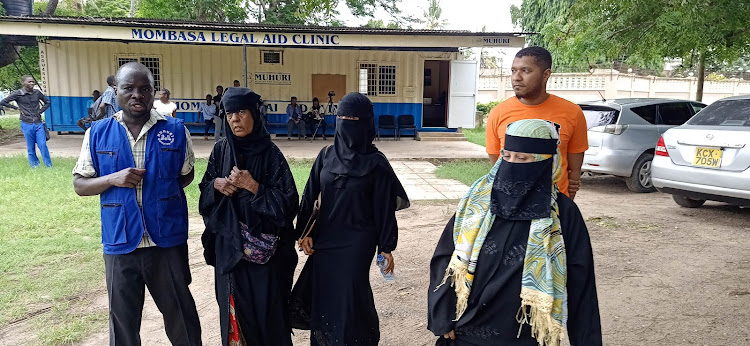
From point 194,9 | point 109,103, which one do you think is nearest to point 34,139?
point 109,103

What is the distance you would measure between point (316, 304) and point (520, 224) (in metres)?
1.36

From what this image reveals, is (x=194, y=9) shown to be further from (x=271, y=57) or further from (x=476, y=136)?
(x=476, y=136)

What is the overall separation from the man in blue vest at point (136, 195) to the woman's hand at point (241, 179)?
1.14 ft

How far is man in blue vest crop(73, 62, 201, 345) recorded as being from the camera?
8.37ft

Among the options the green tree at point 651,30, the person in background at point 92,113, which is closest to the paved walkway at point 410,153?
the person in background at point 92,113

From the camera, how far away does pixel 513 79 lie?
10.4 feet

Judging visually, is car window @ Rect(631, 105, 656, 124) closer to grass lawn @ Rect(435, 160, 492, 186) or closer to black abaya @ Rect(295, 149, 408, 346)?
grass lawn @ Rect(435, 160, 492, 186)

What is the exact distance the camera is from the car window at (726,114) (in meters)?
5.93

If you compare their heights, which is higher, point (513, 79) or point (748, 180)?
point (513, 79)

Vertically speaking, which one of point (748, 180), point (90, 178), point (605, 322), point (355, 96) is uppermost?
point (355, 96)

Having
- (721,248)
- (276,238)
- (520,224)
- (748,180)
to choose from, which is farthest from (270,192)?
(748,180)

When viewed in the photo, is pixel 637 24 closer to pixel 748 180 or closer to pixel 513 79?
pixel 748 180

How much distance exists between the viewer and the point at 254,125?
8.84 feet

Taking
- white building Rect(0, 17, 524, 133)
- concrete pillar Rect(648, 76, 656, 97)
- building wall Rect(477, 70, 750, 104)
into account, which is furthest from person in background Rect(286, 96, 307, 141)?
concrete pillar Rect(648, 76, 656, 97)
